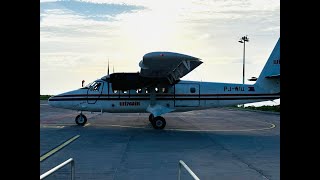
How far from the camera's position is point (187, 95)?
2153 cm

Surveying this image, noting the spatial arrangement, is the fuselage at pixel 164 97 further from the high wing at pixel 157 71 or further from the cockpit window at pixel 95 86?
the high wing at pixel 157 71

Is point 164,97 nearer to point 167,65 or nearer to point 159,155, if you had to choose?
point 167,65

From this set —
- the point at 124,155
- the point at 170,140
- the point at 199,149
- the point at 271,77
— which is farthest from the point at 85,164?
the point at 271,77

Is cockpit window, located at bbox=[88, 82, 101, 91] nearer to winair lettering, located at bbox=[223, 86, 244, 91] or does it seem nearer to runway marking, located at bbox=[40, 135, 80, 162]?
runway marking, located at bbox=[40, 135, 80, 162]

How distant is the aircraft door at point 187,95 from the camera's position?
21.5 m

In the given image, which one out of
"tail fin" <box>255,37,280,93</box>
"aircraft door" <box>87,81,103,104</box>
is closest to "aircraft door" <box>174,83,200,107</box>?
"tail fin" <box>255,37,280,93</box>

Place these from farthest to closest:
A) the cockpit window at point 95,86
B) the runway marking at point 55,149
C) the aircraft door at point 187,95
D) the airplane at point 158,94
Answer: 1. the cockpit window at point 95,86
2. the aircraft door at point 187,95
3. the airplane at point 158,94
4. the runway marking at point 55,149

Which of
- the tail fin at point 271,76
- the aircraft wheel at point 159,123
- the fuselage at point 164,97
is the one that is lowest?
the aircraft wheel at point 159,123

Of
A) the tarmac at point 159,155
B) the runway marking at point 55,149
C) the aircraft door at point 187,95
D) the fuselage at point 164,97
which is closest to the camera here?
the tarmac at point 159,155

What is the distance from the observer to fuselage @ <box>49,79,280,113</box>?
21.3m

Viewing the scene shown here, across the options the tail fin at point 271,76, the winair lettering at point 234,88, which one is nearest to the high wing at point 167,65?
the winair lettering at point 234,88

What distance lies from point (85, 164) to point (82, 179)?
2011mm

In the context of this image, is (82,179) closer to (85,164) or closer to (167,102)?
(85,164)
